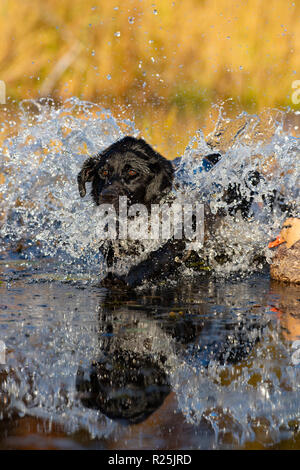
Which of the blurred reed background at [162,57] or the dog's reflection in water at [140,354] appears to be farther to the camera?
the blurred reed background at [162,57]

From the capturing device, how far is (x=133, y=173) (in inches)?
203

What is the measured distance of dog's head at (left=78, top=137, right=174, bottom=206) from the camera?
509 centimetres

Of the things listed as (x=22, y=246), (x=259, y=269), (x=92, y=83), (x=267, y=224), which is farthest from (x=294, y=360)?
(x=92, y=83)

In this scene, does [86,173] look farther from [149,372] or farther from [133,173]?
[149,372]

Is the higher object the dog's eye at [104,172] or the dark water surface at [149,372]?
the dog's eye at [104,172]

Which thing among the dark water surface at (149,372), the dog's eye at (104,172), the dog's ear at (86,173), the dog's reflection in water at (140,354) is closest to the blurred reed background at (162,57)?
the dog's ear at (86,173)

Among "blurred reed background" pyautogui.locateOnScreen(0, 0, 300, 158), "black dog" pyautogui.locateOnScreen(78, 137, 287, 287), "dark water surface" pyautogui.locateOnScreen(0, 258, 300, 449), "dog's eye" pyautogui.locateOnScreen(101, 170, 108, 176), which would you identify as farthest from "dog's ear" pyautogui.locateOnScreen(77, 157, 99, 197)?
"blurred reed background" pyautogui.locateOnScreen(0, 0, 300, 158)

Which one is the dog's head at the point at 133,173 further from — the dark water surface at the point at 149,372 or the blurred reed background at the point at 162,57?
the blurred reed background at the point at 162,57

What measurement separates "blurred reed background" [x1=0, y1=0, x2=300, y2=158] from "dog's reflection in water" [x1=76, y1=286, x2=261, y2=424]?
19.8 ft

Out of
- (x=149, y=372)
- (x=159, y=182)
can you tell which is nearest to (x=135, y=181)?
(x=159, y=182)

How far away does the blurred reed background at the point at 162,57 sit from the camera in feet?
28.9

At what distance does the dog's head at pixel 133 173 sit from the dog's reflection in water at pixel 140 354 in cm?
174

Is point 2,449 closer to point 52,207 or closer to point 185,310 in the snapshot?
point 185,310

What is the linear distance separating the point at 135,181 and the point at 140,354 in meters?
2.80
